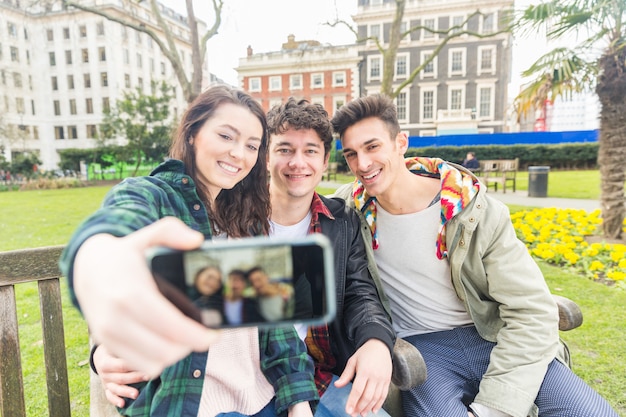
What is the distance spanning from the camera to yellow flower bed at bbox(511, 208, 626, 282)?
4777mm

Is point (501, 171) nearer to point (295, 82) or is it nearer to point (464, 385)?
point (464, 385)

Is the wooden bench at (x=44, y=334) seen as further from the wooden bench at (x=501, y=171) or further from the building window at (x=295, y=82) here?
the building window at (x=295, y=82)

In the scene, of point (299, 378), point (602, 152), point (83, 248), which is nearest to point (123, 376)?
point (299, 378)

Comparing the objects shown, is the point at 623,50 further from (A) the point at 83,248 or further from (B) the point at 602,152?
(A) the point at 83,248

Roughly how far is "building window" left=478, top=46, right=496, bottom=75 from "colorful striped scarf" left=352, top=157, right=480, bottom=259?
4135 cm

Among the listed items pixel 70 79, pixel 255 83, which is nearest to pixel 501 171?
pixel 255 83

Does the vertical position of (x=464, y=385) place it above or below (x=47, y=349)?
below

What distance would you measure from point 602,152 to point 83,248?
7.17 meters

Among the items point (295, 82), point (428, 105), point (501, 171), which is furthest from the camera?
point (295, 82)

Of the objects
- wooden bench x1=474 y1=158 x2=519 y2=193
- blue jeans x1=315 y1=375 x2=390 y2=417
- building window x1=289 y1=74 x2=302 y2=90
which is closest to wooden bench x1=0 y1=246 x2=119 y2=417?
blue jeans x1=315 y1=375 x2=390 y2=417

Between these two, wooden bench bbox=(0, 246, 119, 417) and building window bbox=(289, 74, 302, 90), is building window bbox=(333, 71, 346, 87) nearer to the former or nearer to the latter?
building window bbox=(289, 74, 302, 90)

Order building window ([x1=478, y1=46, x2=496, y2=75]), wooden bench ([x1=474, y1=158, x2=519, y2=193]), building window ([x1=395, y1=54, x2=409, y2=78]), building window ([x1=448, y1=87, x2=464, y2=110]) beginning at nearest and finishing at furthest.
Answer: wooden bench ([x1=474, y1=158, x2=519, y2=193]), building window ([x1=478, y1=46, x2=496, y2=75]), building window ([x1=448, y1=87, x2=464, y2=110]), building window ([x1=395, y1=54, x2=409, y2=78])

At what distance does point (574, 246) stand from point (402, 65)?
1519 inches

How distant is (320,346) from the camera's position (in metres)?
1.99
